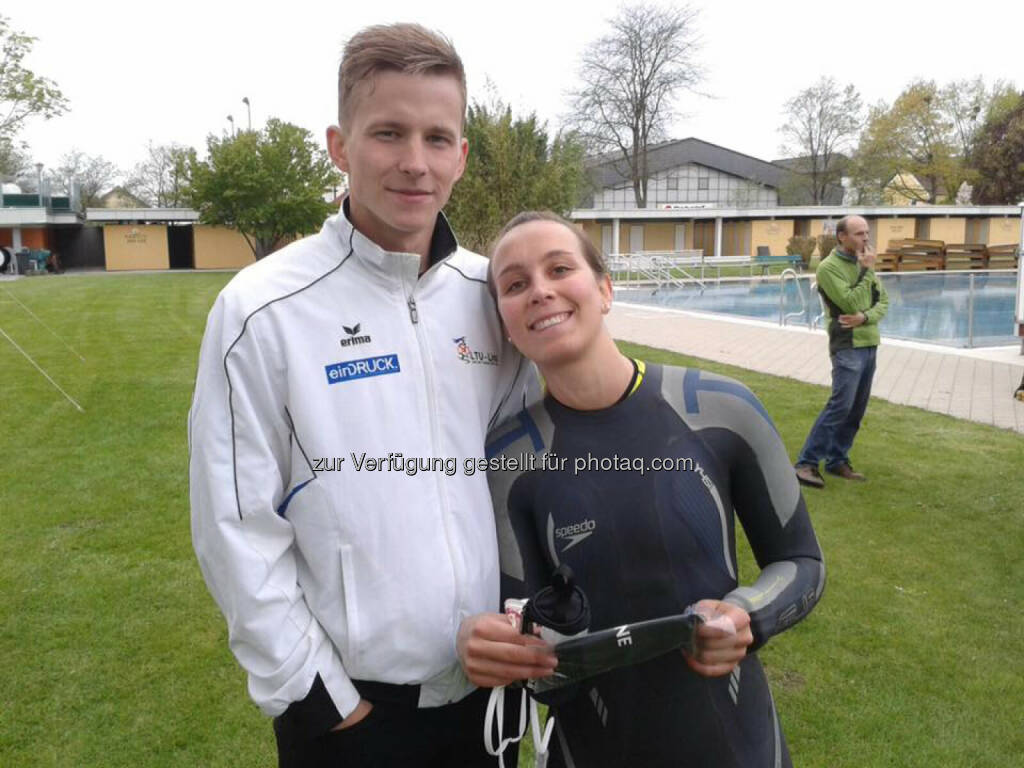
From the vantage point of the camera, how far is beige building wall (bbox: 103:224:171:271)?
1774 inches

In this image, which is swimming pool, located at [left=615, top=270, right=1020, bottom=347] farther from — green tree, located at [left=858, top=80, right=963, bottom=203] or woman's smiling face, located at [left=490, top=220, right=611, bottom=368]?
green tree, located at [left=858, top=80, right=963, bottom=203]

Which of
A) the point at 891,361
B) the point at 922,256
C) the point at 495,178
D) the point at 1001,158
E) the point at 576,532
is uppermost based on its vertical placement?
the point at 1001,158

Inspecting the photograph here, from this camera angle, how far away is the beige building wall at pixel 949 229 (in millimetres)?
48188

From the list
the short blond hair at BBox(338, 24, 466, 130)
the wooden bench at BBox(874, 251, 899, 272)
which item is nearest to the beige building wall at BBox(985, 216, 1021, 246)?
the wooden bench at BBox(874, 251, 899, 272)

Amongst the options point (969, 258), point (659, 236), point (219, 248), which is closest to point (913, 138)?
point (659, 236)

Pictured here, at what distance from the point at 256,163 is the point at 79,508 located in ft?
115

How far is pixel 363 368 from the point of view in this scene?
5.48 ft

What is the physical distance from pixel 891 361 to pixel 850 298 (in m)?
6.60

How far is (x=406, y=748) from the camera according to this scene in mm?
1761

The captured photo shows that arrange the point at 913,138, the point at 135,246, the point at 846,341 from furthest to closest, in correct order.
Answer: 1. the point at 913,138
2. the point at 135,246
3. the point at 846,341

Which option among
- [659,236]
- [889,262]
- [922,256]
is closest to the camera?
[922,256]

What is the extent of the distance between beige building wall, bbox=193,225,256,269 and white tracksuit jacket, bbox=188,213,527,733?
4714 centimetres

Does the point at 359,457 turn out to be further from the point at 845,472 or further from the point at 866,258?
the point at 866,258

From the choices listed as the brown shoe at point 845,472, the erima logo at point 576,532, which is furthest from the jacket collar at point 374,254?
the brown shoe at point 845,472
